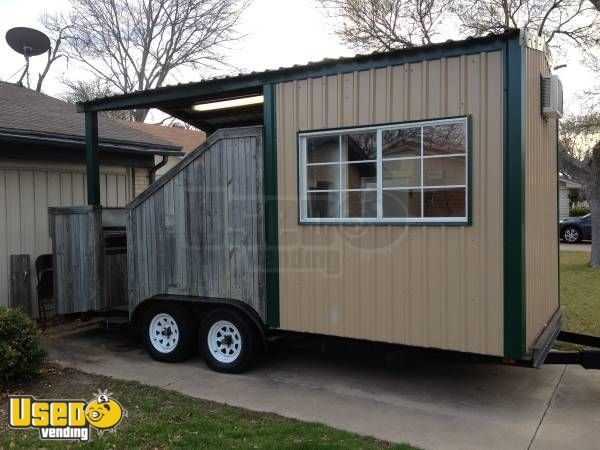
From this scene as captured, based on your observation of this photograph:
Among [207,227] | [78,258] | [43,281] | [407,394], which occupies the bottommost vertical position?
[407,394]

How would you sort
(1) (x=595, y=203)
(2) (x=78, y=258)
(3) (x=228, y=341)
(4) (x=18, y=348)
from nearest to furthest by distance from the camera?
1. (4) (x=18, y=348)
2. (3) (x=228, y=341)
3. (2) (x=78, y=258)
4. (1) (x=595, y=203)

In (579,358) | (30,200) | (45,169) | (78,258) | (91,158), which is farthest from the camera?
(45,169)

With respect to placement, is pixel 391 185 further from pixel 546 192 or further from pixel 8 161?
pixel 8 161

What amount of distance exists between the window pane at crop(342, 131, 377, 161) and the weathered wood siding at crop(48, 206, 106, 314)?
3552 millimetres

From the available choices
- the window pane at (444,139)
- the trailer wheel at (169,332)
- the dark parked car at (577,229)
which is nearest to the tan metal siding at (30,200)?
the trailer wheel at (169,332)

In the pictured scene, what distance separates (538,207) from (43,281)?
6785mm

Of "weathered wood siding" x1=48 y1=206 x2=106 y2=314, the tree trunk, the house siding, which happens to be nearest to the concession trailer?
"weathered wood siding" x1=48 y1=206 x2=106 y2=314

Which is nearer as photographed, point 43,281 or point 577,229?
point 43,281

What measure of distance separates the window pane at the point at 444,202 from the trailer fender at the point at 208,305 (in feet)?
7.01

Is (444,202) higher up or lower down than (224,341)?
higher up

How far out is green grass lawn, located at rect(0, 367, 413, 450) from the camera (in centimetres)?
396

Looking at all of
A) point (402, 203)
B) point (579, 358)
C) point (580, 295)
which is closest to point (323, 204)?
point (402, 203)

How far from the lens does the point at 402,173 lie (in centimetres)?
508

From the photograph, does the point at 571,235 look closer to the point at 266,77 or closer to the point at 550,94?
the point at 550,94
